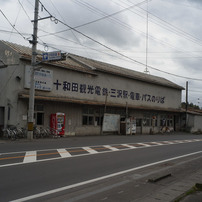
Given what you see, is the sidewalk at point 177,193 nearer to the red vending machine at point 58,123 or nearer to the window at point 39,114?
the red vending machine at point 58,123

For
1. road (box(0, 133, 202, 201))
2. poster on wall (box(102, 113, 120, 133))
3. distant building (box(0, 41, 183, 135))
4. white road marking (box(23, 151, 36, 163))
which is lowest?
road (box(0, 133, 202, 201))

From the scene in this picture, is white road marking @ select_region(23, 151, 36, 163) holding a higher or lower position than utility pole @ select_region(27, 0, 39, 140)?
lower

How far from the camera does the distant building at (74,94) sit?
792 inches

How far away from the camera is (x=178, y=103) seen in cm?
4178

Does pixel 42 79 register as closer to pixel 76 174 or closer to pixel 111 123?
pixel 111 123

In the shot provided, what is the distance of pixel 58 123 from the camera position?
2175cm

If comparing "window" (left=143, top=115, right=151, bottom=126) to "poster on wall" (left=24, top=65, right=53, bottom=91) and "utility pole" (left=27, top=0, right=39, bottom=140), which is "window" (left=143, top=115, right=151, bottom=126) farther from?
"utility pole" (left=27, top=0, right=39, bottom=140)

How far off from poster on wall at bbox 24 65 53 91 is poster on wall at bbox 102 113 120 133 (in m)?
7.41

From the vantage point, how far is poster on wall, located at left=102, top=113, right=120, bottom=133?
26.8 metres

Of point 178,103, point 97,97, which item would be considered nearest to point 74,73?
point 97,97

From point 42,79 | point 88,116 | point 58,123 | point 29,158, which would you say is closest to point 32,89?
point 42,79

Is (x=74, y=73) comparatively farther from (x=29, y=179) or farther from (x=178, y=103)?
(x=178, y=103)

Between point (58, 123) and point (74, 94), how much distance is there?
3.60 m

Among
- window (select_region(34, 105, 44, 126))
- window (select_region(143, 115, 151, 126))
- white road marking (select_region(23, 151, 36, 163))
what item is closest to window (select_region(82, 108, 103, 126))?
window (select_region(34, 105, 44, 126))
